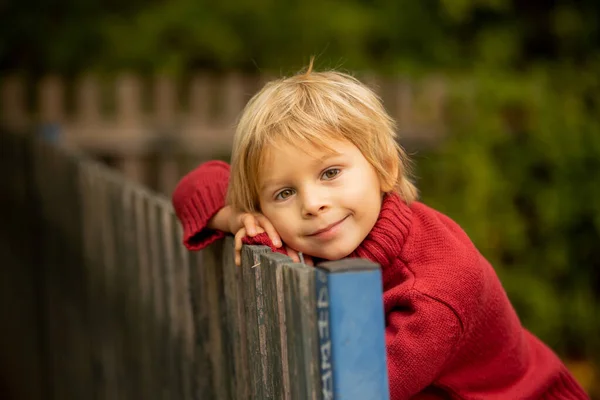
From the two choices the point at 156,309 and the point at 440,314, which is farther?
the point at 156,309

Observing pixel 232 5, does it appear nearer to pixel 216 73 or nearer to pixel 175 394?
pixel 216 73

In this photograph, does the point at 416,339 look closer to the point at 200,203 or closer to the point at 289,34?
the point at 200,203

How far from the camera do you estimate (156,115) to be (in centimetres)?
680

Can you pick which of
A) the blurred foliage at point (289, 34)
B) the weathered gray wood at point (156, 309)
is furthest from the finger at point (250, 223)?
the blurred foliage at point (289, 34)

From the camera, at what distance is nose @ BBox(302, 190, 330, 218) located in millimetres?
2250

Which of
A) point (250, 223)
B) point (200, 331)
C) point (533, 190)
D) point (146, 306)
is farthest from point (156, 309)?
point (533, 190)

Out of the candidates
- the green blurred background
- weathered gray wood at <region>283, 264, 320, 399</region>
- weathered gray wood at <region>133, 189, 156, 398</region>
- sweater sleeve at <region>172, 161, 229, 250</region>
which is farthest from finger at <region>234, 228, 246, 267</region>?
the green blurred background

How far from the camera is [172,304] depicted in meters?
3.32

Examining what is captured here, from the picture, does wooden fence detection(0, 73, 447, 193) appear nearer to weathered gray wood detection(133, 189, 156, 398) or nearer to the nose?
weathered gray wood detection(133, 189, 156, 398)

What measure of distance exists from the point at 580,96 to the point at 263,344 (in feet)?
16.8

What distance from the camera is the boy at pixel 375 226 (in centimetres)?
217

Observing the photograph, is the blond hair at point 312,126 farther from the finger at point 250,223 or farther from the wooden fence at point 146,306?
the wooden fence at point 146,306

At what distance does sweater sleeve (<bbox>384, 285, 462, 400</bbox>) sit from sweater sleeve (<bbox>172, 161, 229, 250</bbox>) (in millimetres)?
731

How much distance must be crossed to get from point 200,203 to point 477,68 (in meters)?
4.64
